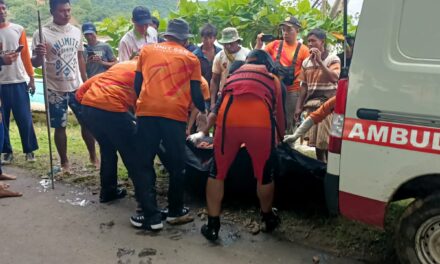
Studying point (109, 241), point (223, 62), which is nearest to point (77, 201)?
point (109, 241)

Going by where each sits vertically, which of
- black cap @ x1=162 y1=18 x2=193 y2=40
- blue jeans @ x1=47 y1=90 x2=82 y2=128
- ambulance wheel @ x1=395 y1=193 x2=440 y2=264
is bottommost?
ambulance wheel @ x1=395 y1=193 x2=440 y2=264

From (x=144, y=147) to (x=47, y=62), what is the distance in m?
→ 2.20

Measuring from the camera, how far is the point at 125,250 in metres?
3.58

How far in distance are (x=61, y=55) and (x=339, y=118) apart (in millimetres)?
3710

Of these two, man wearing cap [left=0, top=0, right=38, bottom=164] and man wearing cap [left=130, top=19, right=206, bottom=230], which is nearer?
man wearing cap [left=130, top=19, right=206, bottom=230]

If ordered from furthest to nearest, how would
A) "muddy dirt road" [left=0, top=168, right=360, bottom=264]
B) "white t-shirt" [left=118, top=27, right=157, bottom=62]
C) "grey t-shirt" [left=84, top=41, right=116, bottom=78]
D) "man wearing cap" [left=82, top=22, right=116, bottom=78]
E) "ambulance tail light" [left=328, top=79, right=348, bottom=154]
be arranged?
"grey t-shirt" [left=84, top=41, right=116, bottom=78] < "man wearing cap" [left=82, top=22, right=116, bottom=78] < "white t-shirt" [left=118, top=27, right=157, bottom=62] < "muddy dirt road" [left=0, top=168, right=360, bottom=264] < "ambulance tail light" [left=328, top=79, right=348, bottom=154]

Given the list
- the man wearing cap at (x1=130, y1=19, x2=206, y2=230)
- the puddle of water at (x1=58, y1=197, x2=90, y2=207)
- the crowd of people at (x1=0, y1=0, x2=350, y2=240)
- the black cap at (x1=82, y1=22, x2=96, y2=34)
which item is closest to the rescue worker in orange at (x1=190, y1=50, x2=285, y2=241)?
the crowd of people at (x1=0, y1=0, x2=350, y2=240)

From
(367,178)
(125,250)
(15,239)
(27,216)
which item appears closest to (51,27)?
(27,216)

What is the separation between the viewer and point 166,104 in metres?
3.78

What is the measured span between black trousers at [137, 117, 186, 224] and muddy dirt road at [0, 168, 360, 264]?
223mm

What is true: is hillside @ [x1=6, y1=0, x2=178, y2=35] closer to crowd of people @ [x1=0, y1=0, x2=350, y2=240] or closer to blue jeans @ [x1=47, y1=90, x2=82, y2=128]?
crowd of people @ [x1=0, y1=0, x2=350, y2=240]

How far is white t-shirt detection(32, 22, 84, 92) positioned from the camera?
5.28m

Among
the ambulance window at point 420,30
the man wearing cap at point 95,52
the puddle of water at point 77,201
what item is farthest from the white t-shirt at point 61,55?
the ambulance window at point 420,30

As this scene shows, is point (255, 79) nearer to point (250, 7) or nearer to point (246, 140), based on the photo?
point (246, 140)
